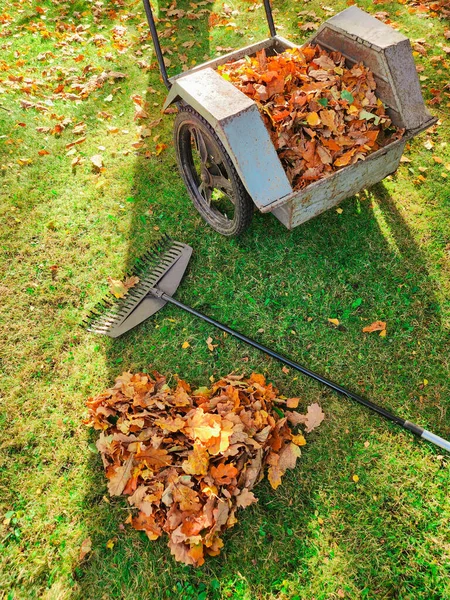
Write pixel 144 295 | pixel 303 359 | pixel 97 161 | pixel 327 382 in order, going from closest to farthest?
pixel 327 382, pixel 303 359, pixel 144 295, pixel 97 161

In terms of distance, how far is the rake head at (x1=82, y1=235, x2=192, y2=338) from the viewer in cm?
323

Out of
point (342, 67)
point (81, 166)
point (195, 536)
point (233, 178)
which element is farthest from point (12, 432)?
point (342, 67)

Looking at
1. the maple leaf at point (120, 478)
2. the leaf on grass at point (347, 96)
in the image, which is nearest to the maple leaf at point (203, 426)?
the maple leaf at point (120, 478)

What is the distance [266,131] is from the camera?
2.51 m

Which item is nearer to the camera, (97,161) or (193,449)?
(193,449)

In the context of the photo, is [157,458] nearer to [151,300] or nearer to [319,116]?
[151,300]

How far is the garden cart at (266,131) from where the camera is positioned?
2488mm

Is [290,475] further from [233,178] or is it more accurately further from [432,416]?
[233,178]

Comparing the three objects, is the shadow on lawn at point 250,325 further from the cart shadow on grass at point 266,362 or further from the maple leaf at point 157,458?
the maple leaf at point 157,458

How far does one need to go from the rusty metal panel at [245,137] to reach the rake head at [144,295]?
1.11 metres

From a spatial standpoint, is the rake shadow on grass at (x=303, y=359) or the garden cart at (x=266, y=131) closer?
the rake shadow on grass at (x=303, y=359)

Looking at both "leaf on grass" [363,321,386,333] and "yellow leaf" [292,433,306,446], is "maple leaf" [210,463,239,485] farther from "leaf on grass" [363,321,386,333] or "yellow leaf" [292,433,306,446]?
"leaf on grass" [363,321,386,333]

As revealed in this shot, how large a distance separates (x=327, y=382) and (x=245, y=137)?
1650mm

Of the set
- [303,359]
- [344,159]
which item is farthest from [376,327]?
[344,159]
